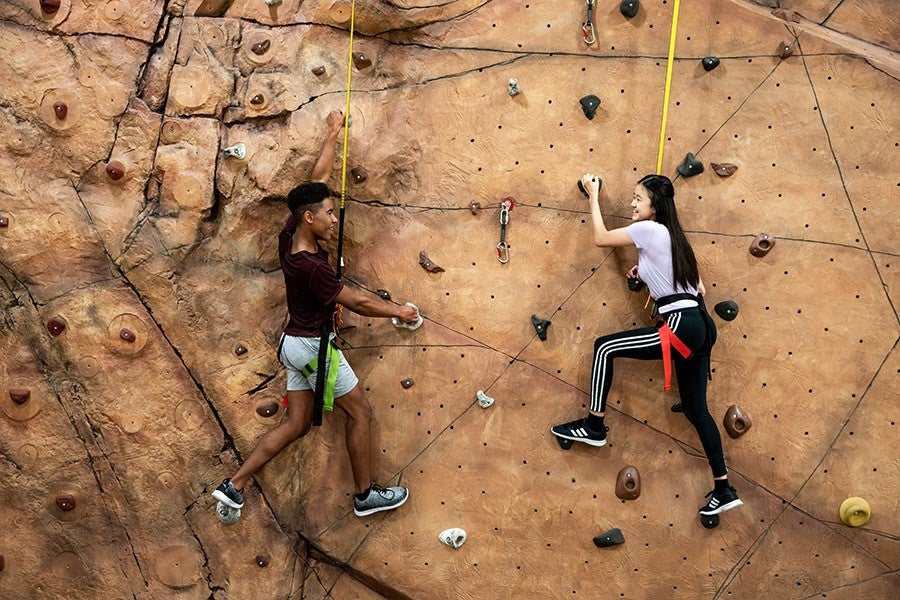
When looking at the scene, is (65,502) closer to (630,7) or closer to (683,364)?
(683,364)

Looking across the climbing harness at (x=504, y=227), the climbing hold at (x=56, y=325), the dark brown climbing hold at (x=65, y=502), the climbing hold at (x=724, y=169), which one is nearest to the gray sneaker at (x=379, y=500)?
the climbing harness at (x=504, y=227)

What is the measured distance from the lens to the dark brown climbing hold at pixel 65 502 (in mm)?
5086

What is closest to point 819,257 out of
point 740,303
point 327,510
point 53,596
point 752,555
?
point 740,303

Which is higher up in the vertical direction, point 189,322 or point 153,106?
point 153,106

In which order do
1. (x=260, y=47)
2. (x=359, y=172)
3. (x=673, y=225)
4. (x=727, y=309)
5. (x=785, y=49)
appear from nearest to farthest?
(x=673, y=225)
(x=785, y=49)
(x=727, y=309)
(x=260, y=47)
(x=359, y=172)

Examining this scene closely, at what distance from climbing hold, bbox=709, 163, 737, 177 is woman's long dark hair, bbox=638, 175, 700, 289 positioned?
1.08 feet

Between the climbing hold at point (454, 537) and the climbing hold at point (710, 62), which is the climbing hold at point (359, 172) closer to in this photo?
the climbing hold at point (710, 62)

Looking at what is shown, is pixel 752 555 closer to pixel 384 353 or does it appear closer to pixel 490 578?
pixel 490 578

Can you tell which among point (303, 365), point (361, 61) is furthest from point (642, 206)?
point (303, 365)

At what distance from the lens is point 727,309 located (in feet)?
16.1

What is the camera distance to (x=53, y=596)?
5219 mm

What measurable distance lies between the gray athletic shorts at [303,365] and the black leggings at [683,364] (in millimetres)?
1186

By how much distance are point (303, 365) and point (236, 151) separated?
1084 mm

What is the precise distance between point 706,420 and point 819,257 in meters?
0.94
